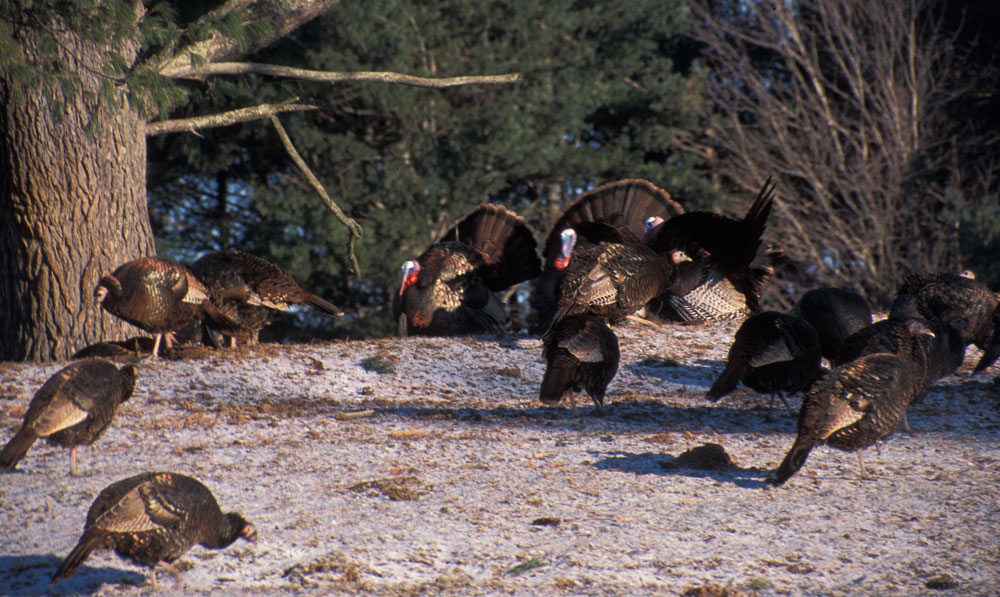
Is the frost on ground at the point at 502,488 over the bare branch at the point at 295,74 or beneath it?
beneath

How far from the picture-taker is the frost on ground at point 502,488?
3502mm

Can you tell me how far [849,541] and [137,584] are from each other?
2678 millimetres

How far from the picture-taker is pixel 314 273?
13625 mm

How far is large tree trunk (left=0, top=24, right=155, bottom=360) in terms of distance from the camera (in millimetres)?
7191

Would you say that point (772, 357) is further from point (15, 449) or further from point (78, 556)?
point (15, 449)

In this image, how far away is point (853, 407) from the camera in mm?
4301

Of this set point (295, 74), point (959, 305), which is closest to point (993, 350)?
point (959, 305)

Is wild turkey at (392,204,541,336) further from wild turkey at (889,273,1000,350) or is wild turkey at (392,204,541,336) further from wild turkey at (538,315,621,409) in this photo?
wild turkey at (889,273,1000,350)

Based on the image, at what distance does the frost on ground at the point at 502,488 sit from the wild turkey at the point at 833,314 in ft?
2.00

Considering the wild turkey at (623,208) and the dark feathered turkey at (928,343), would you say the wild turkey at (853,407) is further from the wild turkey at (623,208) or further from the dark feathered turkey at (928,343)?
the wild turkey at (623,208)

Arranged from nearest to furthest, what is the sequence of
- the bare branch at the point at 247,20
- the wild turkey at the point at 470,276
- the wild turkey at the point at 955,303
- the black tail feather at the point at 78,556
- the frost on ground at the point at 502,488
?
the black tail feather at the point at 78,556
the frost on ground at the point at 502,488
the wild turkey at the point at 955,303
the bare branch at the point at 247,20
the wild turkey at the point at 470,276

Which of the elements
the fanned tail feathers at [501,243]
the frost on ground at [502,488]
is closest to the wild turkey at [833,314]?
the frost on ground at [502,488]

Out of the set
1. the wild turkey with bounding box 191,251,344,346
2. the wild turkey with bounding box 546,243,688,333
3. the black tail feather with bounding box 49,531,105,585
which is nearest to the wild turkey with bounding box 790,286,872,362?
the wild turkey with bounding box 546,243,688,333

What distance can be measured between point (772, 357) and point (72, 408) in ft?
11.6
